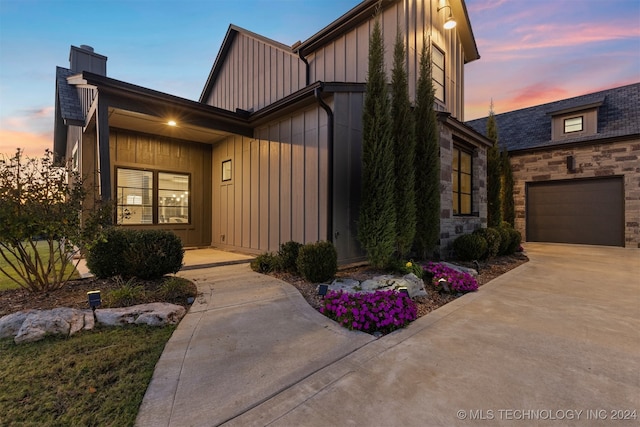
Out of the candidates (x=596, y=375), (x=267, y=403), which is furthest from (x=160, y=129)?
(x=596, y=375)

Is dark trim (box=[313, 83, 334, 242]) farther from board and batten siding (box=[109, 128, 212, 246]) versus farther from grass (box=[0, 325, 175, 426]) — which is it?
board and batten siding (box=[109, 128, 212, 246])

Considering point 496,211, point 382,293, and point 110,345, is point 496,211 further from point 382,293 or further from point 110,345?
point 110,345

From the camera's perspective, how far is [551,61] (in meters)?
9.90

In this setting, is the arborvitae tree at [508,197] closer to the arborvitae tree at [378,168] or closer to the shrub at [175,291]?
the arborvitae tree at [378,168]

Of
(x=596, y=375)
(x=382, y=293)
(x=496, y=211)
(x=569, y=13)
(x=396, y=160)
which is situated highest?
(x=569, y=13)

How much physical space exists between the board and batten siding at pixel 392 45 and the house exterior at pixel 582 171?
657 cm

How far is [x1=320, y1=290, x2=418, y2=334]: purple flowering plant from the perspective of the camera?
3.11m

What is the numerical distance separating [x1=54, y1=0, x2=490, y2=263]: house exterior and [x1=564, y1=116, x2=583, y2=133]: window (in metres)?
5.55

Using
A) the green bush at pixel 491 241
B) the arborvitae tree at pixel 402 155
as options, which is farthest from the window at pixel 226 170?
the green bush at pixel 491 241

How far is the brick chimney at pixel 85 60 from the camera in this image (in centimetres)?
909

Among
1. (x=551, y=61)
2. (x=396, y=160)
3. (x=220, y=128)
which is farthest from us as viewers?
(x=551, y=61)

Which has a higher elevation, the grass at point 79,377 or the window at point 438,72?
the window at point 438,72

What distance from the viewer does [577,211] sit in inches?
445

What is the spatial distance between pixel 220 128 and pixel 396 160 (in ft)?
14.6
